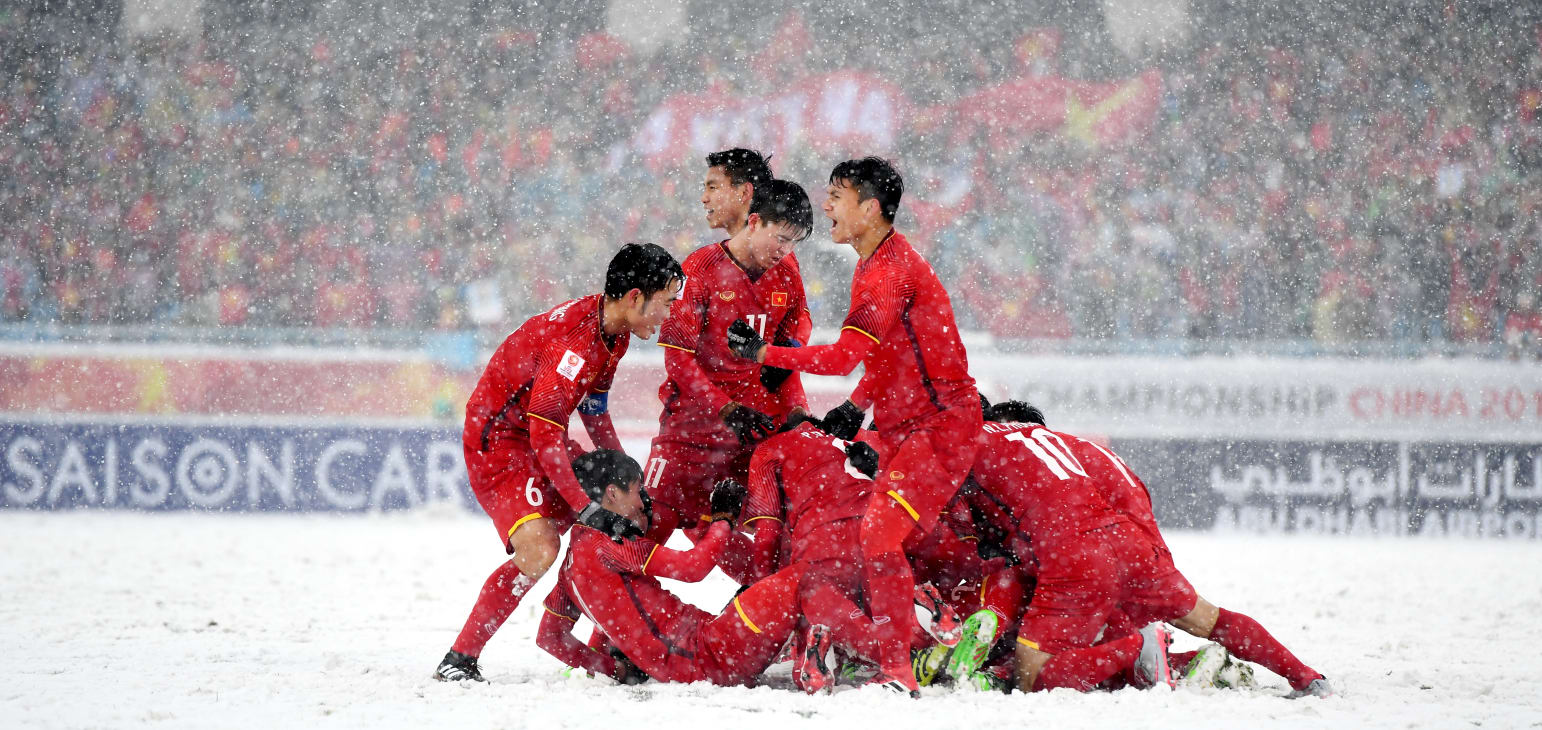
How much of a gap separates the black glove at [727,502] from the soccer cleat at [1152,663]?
124 cm

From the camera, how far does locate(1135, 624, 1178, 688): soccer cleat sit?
390 centimetres

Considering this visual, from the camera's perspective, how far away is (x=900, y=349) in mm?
3986

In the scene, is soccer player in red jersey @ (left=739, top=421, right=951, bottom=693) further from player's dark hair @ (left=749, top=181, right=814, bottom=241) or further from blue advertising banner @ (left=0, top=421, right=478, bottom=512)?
blue advertising banner @ (left=0, top=421, right=478, bottom=512)

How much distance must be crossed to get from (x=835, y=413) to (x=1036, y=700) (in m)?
1.06

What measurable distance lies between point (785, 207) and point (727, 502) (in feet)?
3.33

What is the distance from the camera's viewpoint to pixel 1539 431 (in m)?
9.23

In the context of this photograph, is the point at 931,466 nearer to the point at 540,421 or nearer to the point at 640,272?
the point at 640,272

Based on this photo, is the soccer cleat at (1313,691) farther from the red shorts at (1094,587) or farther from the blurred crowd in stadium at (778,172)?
the blurred crowd in stadium at (778,172)

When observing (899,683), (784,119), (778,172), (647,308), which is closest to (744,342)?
(647,308)

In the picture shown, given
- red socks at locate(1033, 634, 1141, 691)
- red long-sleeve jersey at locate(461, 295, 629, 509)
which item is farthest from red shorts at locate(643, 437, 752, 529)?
red socks at locate(1033, 634, 1141, 691)

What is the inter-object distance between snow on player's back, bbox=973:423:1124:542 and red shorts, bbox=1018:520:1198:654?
51 mm

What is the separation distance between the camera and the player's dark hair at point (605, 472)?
3.96m

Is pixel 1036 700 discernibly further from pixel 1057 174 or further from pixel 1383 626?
pixel 1057 174

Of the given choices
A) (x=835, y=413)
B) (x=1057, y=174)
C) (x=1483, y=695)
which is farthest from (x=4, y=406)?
(x=1483, y=695)
